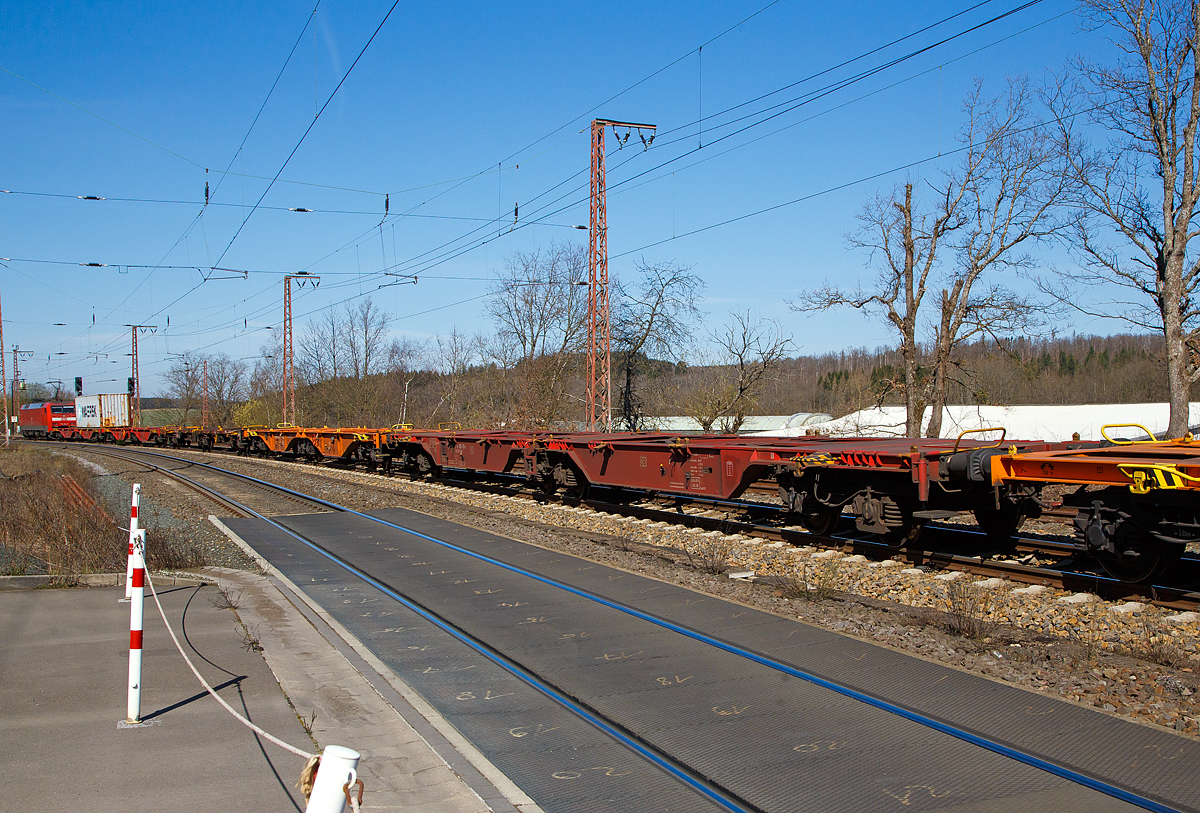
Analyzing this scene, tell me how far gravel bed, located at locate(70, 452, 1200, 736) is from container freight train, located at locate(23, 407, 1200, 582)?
0.76 meters

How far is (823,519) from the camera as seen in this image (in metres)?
11.6

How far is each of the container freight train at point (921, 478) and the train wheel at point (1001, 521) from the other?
13mm

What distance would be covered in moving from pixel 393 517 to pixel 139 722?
10.8m

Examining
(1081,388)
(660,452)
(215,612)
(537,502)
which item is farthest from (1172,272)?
(1081,388)

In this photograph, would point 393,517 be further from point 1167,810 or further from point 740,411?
point 740,411

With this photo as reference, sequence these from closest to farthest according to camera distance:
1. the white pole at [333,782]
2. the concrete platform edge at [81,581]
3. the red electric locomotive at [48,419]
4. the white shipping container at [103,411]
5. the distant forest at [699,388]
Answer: the white pole at [333,782] → the concrete platform edge at [81,581] → the distant forest at [699,388] → the white shipping container at [103,411] → the red electric locomotive at [48,419]

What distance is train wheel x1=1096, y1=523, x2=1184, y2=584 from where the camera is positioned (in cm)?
792

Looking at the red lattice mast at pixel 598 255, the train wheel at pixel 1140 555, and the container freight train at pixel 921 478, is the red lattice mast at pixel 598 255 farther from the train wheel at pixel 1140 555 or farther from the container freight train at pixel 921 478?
the train wheel at pixel 1140 555

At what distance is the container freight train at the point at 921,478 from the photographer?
787cm

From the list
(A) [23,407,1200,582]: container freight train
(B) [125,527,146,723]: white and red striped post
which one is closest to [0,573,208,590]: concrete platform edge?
(B) [125,527,146,723]: white and red striped post

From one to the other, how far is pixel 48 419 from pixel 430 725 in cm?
8581

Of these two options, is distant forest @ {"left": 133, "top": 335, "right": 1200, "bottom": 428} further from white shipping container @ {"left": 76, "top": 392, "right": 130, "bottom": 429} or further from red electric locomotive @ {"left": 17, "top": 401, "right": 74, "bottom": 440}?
red electric locomotive @ {"left": 17, "top": 401, "right": 74, "bottom": 440}

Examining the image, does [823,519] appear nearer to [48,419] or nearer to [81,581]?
[81,581]

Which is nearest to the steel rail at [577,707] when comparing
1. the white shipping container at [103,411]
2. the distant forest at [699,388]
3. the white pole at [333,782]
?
the white pole at [333,782]
